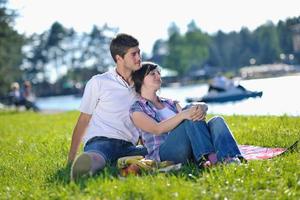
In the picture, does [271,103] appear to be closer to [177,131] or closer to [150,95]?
[150,95]

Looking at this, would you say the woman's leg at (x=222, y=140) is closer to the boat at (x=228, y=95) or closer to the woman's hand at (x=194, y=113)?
the woman's hand at (x=194, y=113)

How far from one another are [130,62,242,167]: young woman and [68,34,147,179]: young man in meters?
0.30

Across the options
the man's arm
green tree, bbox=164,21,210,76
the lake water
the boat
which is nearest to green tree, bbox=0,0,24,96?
the lake water

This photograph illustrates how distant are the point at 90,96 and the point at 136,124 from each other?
0.72 m

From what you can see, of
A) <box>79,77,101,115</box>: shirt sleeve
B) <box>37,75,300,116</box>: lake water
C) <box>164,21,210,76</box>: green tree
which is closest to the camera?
<box>79,77,101,115</box>: shirt sleeve

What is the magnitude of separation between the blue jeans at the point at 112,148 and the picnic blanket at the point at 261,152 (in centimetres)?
100

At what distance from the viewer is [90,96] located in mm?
4848

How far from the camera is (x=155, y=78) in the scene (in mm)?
4414

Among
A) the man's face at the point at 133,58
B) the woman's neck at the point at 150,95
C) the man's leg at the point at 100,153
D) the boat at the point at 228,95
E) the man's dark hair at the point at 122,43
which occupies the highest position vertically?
the man's dark hair at the point at 122,43

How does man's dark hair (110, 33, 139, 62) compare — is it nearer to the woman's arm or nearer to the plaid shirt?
the plaid shirt

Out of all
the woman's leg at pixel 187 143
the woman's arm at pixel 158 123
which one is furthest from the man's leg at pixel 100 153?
the woman's leg at pixel 187 143

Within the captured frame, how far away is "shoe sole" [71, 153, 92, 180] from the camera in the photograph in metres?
3.93

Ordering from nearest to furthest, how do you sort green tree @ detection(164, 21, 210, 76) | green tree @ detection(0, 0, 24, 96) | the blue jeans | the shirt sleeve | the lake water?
the blue jeans, the shirt sleeve, the lake water, green tree @ detection(0, 0, 24, 96), green tree @ detection(164, 21, 210, 76)

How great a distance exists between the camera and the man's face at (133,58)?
15.3ft
